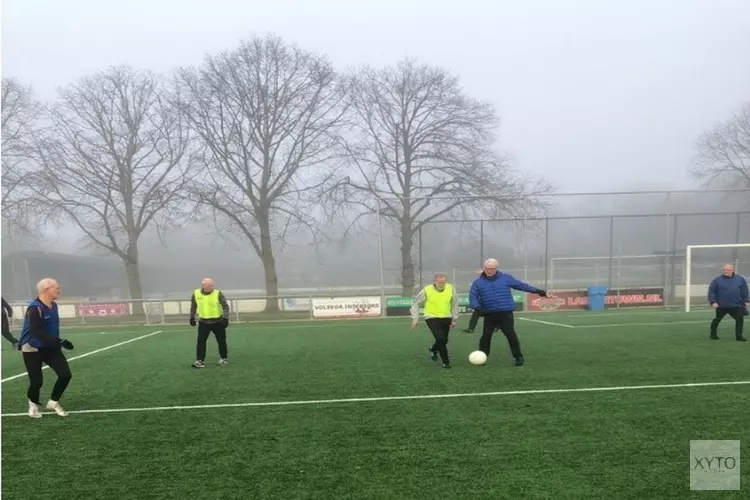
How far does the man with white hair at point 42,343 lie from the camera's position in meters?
6.38

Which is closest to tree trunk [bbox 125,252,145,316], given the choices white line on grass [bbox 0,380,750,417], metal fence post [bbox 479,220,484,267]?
metal fence post [bbox 479,220,484,267]

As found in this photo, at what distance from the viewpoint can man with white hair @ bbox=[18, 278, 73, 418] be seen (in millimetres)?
6375

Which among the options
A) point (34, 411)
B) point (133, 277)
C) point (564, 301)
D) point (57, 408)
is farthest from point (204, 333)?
point (133, 277)

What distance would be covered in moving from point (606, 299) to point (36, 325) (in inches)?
876

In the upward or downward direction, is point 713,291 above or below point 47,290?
below

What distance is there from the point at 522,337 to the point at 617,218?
13961 millimetres

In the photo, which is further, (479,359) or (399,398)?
(479,359)

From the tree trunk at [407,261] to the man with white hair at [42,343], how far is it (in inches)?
693

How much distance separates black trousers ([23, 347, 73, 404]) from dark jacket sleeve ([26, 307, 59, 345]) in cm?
26

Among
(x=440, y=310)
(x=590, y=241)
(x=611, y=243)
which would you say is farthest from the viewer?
(x=590, y=241)

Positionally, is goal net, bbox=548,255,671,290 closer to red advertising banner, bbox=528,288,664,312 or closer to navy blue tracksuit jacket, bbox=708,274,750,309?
red advertising banner, bbox=528,288,664,312

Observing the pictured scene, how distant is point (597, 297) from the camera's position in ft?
75.0

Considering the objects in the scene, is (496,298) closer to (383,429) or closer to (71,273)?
(383,429)

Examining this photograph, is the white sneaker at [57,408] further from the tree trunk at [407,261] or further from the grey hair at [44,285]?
the tree trunk at [407,261]
